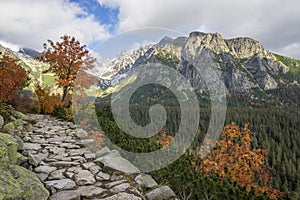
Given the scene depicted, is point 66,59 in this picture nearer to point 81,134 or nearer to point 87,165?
point 81,134

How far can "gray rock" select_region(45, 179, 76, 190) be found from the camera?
325 cm

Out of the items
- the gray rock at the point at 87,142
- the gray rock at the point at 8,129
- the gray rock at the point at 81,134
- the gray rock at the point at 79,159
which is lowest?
the gray rock at the point at 79,159

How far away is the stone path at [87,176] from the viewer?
3148 millimetres

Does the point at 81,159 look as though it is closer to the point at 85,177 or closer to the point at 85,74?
the point at 85,177

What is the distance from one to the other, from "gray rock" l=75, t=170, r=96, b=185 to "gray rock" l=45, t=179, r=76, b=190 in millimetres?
111

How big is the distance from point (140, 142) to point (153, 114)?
2.55m

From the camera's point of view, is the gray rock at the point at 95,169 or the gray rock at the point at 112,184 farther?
the gray rock at the point at 95,169

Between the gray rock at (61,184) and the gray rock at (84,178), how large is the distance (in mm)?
111

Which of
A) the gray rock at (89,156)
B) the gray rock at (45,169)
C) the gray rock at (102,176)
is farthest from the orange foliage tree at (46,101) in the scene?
the gray rock at (102,176)

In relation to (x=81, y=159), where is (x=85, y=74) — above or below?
above

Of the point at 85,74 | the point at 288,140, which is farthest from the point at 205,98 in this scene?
the point at 85,74

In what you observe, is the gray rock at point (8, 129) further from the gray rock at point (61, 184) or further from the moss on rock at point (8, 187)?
the moss on rock at point (8, 187)

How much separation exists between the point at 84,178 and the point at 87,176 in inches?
4.2

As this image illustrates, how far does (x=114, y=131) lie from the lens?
21.7ft
